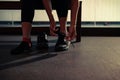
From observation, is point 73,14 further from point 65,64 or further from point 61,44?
point 65,64

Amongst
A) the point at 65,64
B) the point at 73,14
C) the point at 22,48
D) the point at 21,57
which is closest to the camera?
the point at 65,64

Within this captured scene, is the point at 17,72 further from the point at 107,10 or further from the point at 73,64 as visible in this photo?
the point at 107,10

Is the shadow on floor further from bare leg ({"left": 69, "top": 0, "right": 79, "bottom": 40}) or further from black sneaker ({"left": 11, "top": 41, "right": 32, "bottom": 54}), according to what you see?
bare leg ({"left": 69, "top": 0, "right": 79, "bottom": 40})

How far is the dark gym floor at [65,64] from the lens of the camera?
1.34 meters

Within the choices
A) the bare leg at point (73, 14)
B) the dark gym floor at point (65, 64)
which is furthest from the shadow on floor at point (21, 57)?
the bare leg at point (73, 14)

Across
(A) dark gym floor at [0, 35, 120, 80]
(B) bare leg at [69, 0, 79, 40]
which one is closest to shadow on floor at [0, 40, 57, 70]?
(A) dark gym floor at [0, 35, 120, 80]

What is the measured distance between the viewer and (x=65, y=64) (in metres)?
1.59

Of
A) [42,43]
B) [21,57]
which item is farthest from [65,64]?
[42,43]

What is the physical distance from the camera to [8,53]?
189cm

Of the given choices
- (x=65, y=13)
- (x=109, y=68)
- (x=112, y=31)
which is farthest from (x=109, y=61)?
(x=112, y=31)

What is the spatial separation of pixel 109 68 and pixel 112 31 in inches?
58.6

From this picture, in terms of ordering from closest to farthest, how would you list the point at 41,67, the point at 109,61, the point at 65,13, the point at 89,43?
the point at 41,67 → the point at 109,61 → the point at 65,13 → the point at 89,43

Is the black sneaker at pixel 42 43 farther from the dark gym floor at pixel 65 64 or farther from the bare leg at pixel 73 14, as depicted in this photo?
the bare leg at pixel 73 14

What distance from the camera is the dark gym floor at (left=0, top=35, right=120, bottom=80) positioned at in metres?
1.34
